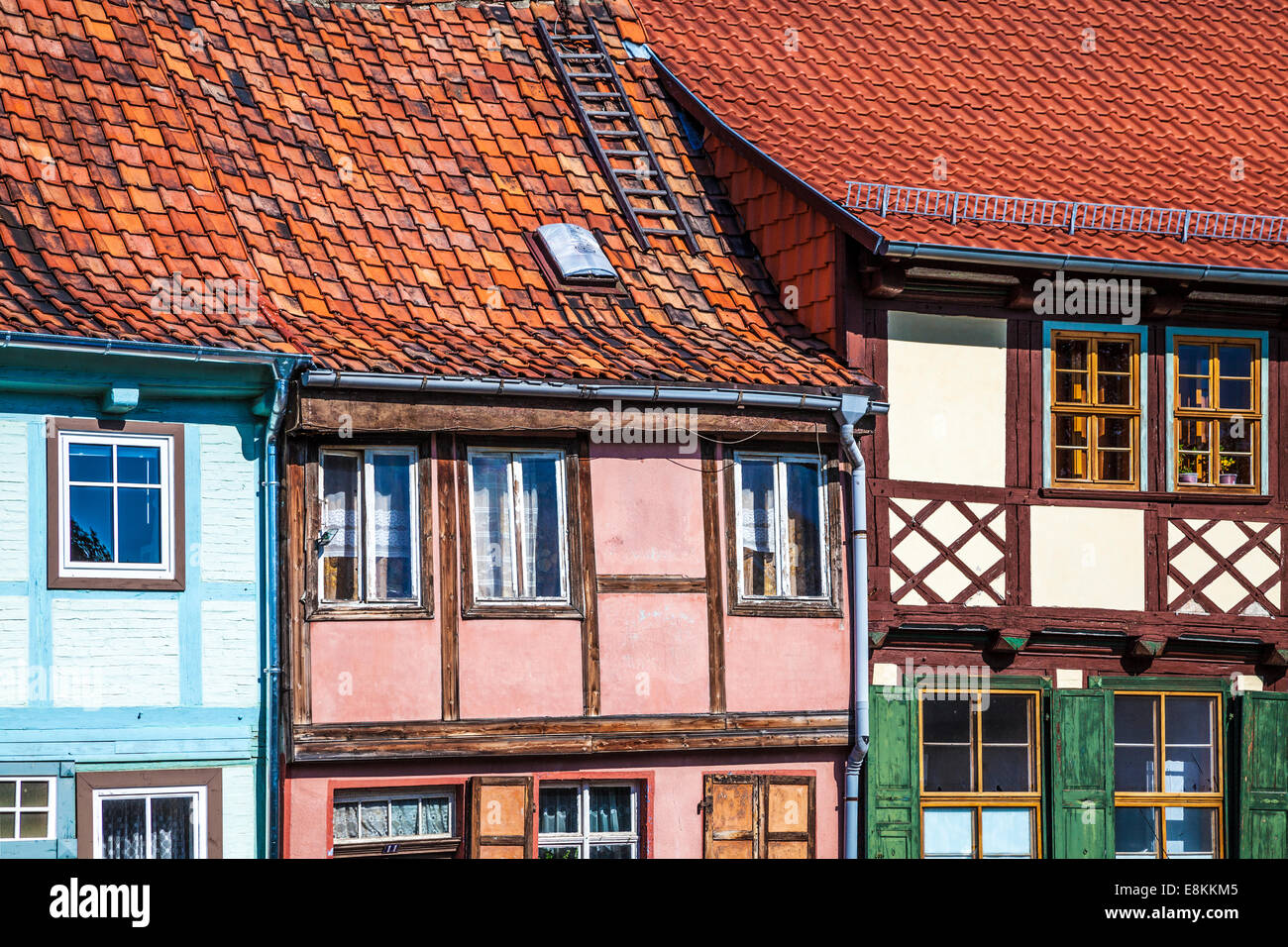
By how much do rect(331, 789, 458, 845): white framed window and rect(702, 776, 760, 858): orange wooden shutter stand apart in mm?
1860

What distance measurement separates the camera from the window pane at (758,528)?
1752 cm

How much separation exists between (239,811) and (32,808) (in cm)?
136

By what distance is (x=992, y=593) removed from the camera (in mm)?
18047

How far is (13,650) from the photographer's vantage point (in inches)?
602

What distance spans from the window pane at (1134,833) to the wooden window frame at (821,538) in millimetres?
2893

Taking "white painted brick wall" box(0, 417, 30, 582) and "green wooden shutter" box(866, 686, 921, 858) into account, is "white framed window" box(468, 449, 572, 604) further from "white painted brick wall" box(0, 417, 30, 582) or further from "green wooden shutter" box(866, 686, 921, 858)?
"white painted brick wall" box(0, 417, 30, 582)

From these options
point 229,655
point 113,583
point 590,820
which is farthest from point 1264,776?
point 113,583

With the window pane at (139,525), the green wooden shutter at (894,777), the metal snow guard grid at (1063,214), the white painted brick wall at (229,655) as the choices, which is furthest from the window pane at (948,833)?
the window pane at (139,525)

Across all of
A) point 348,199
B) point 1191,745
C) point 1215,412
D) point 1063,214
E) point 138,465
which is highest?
point 348,199

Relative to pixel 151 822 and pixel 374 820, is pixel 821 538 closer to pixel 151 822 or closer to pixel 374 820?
pixel 374 820

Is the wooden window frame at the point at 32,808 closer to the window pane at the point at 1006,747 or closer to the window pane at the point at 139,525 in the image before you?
the window pane at the point at 139,525

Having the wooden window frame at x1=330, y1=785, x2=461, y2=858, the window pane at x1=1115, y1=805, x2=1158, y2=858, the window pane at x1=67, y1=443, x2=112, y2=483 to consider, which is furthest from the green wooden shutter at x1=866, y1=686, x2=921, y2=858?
the window pane at x1=67, y1=443, x2=112, y2=483
